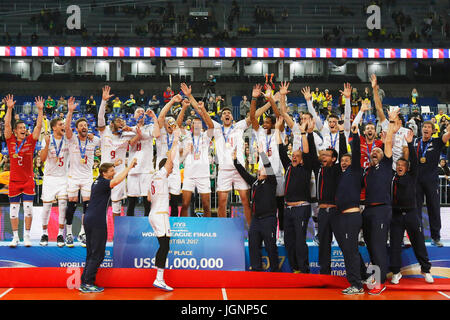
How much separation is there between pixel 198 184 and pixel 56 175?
2691 millimetres

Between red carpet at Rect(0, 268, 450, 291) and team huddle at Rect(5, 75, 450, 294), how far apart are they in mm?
224

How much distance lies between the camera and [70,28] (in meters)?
32.2

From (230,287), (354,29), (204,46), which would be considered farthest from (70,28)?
(230,287)

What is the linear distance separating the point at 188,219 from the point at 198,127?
1920mm

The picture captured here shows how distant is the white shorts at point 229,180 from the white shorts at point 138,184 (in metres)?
1.38

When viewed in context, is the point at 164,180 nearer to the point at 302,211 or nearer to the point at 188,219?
the point at 188,219

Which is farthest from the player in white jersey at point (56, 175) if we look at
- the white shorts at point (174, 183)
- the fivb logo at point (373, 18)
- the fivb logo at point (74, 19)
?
the fivb logo at point (373, 18)

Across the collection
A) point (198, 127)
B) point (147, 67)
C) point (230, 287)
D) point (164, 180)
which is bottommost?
point (230, 287)

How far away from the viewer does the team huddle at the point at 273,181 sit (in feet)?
29.7

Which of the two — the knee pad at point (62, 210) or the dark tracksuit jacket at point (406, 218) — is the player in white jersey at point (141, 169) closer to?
the knee pad at point (62, 210)

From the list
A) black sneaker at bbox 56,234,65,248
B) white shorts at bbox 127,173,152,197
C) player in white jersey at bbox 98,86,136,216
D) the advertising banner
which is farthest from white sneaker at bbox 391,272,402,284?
black sneaker at bbox 56,234,65,248

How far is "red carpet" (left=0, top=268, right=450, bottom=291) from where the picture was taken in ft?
30.9

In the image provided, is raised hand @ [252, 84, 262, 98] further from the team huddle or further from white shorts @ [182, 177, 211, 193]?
white shorts @ [182, 177, 211, 193]
